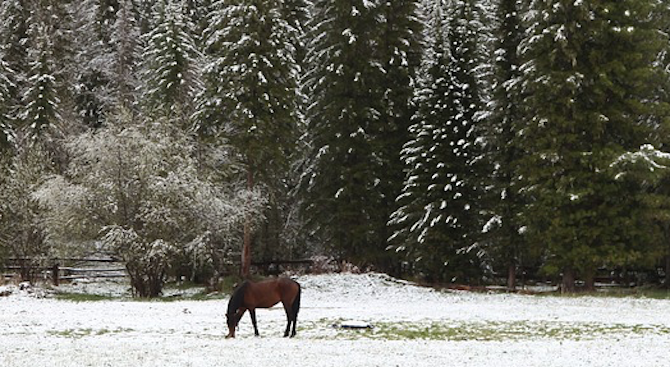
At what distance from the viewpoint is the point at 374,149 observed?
36.6 m

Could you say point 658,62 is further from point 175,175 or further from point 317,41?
point 175,175

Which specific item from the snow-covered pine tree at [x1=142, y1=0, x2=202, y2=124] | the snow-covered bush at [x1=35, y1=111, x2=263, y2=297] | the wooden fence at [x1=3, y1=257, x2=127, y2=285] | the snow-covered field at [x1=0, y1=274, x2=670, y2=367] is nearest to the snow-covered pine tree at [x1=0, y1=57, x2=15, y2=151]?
the wooden fence at [x1=3, y1=257, x2=127, y2=285]

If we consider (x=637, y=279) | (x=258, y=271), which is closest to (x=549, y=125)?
(x=637, y=279)

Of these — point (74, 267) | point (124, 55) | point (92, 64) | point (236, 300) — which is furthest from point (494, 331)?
point (92, 64)

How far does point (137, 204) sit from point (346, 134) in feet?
39.8

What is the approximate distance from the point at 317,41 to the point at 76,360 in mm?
29467

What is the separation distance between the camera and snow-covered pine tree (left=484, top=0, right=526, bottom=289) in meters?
32.3

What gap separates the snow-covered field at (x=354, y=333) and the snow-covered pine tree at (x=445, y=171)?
17.9ft

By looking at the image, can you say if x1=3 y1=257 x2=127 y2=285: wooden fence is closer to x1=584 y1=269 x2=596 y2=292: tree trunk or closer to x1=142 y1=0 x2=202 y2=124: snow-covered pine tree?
x1=142 y1=0 x2=202 y2=124: snow-covered pine tree

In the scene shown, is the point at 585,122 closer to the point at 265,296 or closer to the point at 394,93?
the point at 394,93

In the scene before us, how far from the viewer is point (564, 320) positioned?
20328mm

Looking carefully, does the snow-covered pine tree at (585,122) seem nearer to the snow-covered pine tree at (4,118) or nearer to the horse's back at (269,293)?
the horse's back at (269,293)

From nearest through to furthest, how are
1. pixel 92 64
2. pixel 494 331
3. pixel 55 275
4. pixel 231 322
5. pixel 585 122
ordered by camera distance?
pixel 231 322, pixel 494 331, pixel 585 122, pixel 55 275, pixel 92 64

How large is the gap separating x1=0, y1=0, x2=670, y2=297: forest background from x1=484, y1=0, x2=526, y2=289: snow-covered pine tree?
94mm
